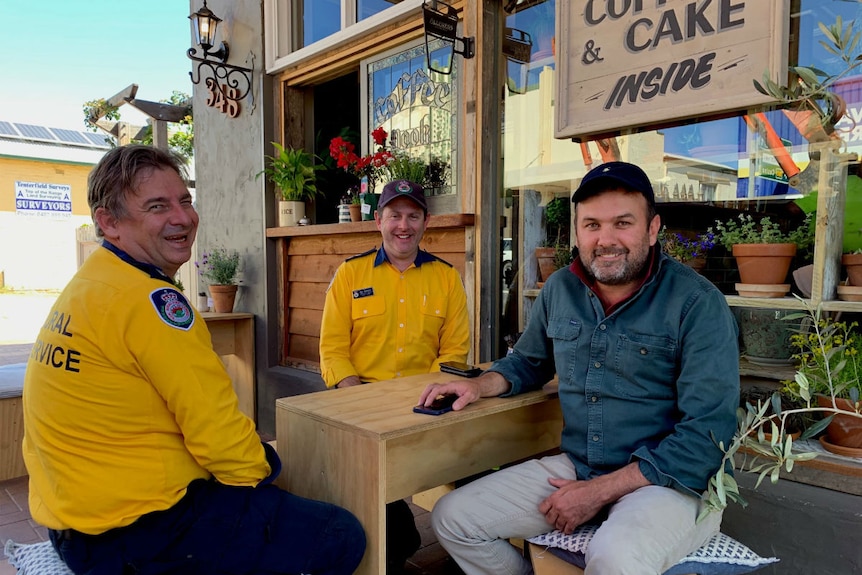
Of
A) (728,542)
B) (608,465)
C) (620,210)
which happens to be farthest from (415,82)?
(728,542)

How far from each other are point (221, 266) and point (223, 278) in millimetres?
103

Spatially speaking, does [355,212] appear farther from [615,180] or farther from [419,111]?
[615,180]

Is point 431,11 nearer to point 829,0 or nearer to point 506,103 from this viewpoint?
point 506,103

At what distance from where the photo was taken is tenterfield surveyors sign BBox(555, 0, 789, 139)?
251 centimetres

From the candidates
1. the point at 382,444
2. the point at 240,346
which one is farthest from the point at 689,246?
the point at 240,346

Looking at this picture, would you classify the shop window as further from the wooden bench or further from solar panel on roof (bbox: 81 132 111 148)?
solar panel on roof (bbox: 81 132 111 148)

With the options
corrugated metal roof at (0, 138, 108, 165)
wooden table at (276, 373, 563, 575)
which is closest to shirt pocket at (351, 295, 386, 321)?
wooden table at (276, 373, 563, 575)

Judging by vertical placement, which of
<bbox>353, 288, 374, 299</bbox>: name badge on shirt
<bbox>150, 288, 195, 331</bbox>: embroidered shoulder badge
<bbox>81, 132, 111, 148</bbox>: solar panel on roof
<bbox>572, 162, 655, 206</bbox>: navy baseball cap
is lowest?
<bbox>353, 288, 374, 299</bbox>: name badge on shirt

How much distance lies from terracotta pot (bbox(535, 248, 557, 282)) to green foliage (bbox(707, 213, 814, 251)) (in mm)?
836

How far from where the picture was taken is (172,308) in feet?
4.83

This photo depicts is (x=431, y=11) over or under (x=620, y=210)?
over

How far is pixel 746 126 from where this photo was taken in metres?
2.74

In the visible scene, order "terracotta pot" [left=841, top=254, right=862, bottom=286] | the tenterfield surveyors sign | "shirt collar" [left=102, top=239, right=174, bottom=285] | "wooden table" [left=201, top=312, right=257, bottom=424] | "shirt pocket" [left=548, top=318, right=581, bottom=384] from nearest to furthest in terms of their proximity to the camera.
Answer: "shirt collar" [left=102, top=239, right=174, bottom=285], "shirt pocket" [left=548, top=318, right=581, bottom=384], "terracotta pot" [left=841, top=254, right=862, bottom=286], the tenterfield surveyors sign, "wooden table" [left=201, top=312, right=257, bottom=424]

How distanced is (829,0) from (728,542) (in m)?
2.22
